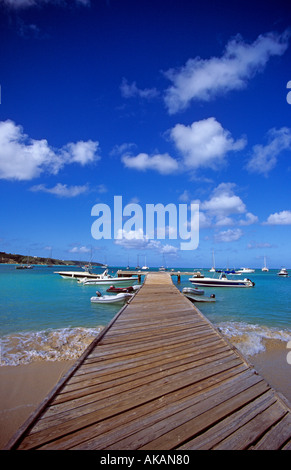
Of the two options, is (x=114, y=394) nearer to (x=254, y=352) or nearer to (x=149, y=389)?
(x=149, y=389)

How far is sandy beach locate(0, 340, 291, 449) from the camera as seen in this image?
519cm

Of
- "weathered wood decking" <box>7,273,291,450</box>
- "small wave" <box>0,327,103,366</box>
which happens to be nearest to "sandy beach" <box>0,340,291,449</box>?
"small wave" <box>0,327,103,366</box>

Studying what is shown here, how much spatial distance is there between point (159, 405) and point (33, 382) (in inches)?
210

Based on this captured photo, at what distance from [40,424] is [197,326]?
575 cm

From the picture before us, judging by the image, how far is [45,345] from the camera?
9578 millimetres

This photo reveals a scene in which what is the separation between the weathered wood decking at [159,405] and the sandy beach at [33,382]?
3.66 ft

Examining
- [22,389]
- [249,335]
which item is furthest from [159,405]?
[249,335]

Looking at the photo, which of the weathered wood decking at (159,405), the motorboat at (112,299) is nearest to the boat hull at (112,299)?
the motorboat at (112,299)

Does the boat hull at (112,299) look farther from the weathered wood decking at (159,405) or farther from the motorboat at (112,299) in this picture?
the weathered wood decking at (159,405)

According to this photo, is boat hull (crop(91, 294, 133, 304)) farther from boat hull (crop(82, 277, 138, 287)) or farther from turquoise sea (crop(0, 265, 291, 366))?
boat hull (crop(82, 277, 138, 287))

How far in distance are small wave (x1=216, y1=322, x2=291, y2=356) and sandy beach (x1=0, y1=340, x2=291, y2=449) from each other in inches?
21.2

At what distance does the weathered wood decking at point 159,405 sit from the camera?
107 inches
